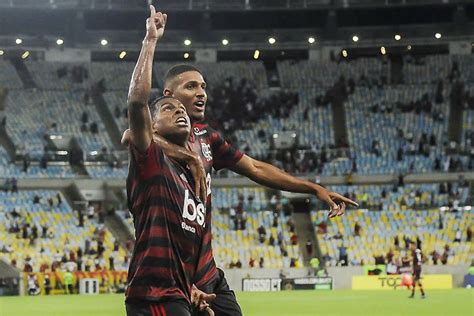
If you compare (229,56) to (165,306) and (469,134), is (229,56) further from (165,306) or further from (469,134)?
(165,306)

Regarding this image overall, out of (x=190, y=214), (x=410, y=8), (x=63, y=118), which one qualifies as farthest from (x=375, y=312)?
(x=410, y=8)

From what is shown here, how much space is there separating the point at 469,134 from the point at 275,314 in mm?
34666

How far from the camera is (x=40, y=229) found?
50500 millimetres

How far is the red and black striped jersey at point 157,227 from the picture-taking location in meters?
6.84

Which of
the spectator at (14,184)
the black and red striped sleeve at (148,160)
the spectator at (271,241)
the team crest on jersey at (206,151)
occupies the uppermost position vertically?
the spectator at (14,184)

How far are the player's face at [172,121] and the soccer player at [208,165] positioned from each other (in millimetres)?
63

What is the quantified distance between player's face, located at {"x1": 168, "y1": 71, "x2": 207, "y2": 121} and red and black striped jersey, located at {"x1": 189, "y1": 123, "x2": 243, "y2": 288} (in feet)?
0.90

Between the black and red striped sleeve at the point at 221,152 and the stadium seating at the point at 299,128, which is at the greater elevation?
the stadium seating at the point at 299,128

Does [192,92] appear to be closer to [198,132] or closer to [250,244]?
[198,132]

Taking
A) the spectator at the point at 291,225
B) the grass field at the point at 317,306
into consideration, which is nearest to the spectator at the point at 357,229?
the spectator at the point at 291,225

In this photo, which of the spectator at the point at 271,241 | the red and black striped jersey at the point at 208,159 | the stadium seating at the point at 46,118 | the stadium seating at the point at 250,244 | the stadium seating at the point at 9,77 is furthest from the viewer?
the stadium seating at the point at 9,77

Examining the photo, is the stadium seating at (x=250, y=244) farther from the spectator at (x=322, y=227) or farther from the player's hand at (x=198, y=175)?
the player's hand at (x=198, y=175)

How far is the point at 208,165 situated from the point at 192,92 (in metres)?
0.65

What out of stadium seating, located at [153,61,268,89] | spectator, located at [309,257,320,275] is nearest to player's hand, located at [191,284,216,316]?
spectator, located at [309,257,320,275]
